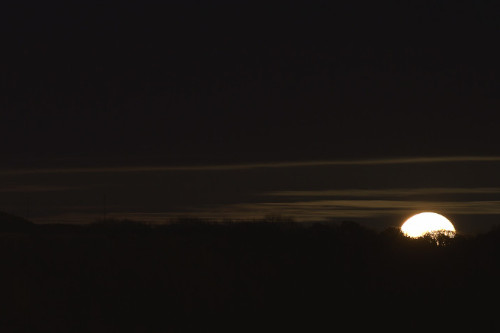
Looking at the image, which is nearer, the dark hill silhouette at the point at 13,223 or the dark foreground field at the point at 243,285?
the dark foreground field at the point at 243,285

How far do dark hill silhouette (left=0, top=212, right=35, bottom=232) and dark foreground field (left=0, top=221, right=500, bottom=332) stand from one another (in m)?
12.4

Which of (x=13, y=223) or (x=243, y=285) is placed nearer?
(x=243, y=285)

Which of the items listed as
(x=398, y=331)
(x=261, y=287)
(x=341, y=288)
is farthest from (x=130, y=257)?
(x=398, y=331)

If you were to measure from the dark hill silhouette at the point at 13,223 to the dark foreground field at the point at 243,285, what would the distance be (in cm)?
1245

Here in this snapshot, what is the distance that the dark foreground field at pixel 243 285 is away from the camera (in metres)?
29.5

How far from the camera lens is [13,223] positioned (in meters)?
56.2

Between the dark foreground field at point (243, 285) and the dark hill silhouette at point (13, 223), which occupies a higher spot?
the dark hill silhouette at point (13, 223)

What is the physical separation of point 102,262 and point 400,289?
31.7 feet

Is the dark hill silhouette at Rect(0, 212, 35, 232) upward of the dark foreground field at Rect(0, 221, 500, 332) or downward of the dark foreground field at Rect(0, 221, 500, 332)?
upward

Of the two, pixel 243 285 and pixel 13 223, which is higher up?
pixel 13 223

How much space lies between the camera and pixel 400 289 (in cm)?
3316

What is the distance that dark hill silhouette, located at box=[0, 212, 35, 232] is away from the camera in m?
51.6

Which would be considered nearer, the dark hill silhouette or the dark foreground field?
the dark foreground field

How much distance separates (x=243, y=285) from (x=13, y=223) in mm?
26704
